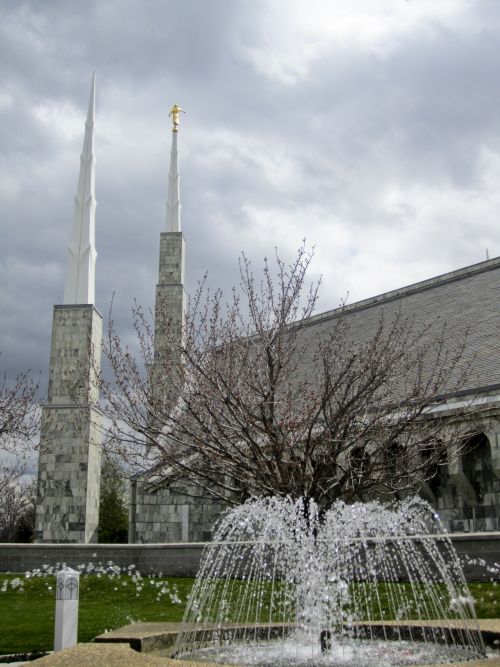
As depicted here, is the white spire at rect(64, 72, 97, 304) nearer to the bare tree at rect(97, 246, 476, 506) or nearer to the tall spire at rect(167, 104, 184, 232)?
the tall spire at rect(167, 104, 184, 232)

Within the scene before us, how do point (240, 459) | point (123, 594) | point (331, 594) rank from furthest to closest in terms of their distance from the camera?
1. point (123, 594)
2. point (240, 459)
3. point (331, 594)

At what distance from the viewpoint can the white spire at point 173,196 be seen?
41.3m

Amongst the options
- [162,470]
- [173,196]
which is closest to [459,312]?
[162,470]

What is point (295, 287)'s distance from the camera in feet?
44.7

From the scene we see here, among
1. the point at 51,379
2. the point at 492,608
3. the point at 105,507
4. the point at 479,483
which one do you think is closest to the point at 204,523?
the point at 51,379

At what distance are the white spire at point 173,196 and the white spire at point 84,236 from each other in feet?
26.1

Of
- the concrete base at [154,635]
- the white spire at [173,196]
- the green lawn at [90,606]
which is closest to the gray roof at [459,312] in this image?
the green lawn at [90,606]

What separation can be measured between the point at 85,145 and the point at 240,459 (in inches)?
1077

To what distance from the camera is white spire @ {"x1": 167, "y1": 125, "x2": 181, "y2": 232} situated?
4128cm

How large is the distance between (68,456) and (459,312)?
616 inches

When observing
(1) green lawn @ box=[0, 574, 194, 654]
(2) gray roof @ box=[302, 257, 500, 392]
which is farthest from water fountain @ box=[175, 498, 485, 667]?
(2) gray roof @ box=[302, 257, 500, 392]

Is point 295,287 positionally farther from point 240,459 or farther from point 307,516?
point 307,516

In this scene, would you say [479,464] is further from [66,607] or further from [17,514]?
[17,514]

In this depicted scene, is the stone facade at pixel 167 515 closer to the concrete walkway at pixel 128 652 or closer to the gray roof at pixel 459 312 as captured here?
the gray roof at pixel 459 312
